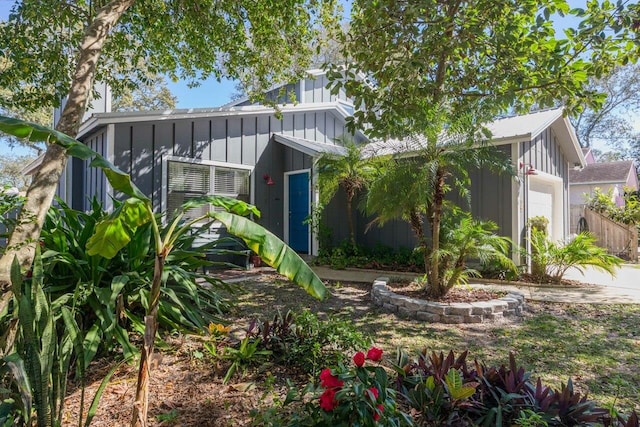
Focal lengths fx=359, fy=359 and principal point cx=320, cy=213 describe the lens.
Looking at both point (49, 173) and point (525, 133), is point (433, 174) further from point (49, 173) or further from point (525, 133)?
point (49, 173)

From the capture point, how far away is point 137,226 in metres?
2.04

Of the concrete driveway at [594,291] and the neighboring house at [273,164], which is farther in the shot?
the neighboring house at [273,164]

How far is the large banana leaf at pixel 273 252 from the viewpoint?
198 cm

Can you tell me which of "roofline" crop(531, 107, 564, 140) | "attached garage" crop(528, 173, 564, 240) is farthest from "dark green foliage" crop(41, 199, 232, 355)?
"attached garage" crop(528, 173, 564, 240)

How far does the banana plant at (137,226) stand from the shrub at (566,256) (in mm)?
6921

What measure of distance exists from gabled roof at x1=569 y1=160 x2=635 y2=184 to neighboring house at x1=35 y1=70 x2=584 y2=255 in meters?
13.9

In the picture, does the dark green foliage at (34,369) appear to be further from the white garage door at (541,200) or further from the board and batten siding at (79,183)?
the white garage door at (541,200)

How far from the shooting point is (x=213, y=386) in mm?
2867

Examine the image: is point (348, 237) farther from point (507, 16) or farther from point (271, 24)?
point (507, 16)

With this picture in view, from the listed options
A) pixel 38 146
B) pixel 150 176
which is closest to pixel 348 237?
pixel 150 176

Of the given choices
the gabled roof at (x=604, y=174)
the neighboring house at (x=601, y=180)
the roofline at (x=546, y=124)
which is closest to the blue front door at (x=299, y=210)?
the roofline at (x=546, y=124)

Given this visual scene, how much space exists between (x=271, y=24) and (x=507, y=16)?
14.2 feet

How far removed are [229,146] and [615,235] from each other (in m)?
12.5

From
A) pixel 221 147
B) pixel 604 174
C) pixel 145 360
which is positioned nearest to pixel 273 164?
pixel 221 147
